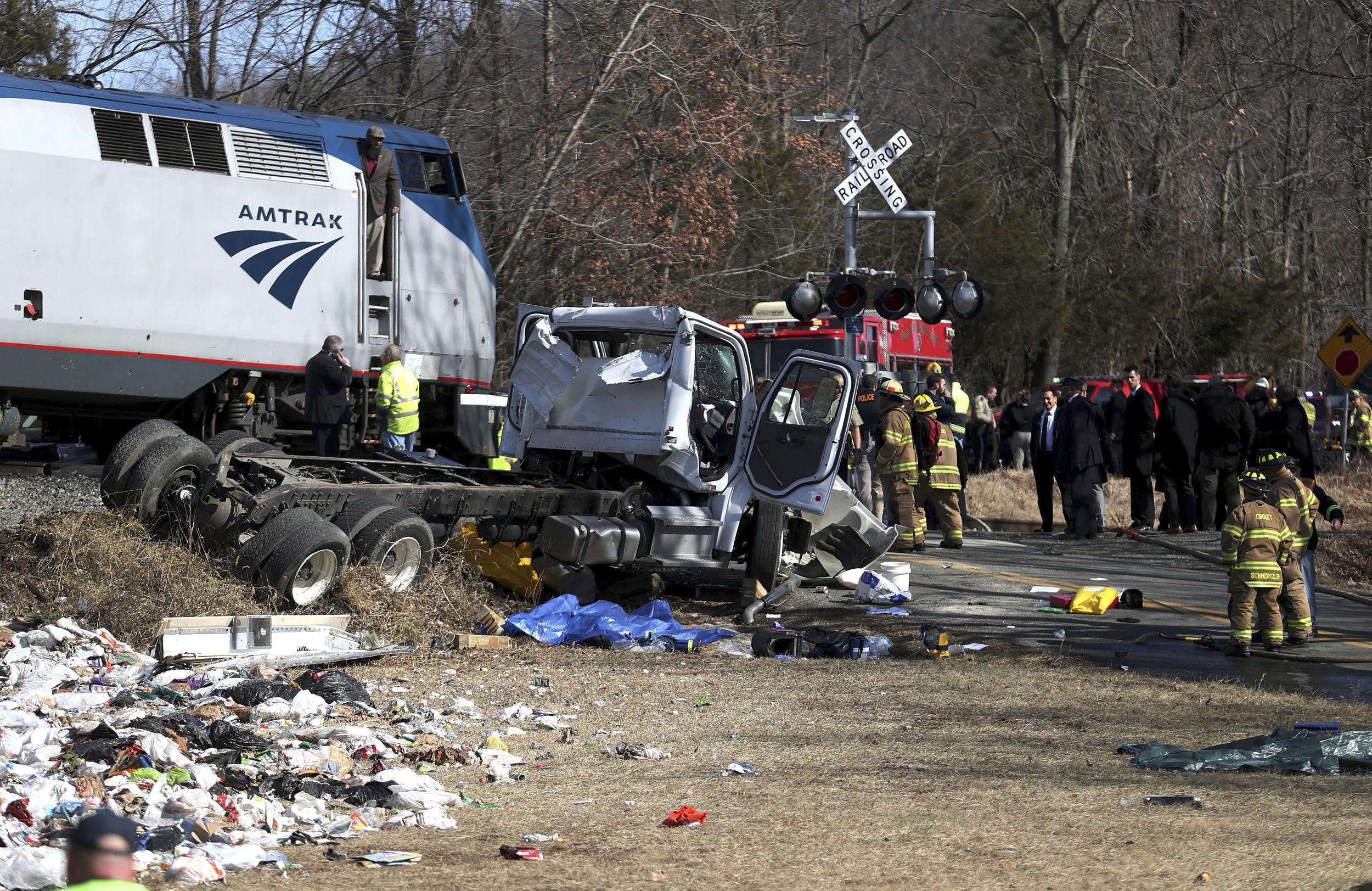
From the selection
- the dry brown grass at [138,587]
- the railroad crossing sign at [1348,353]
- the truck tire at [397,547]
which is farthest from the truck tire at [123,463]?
the railroad crossing sign at [1348,353]

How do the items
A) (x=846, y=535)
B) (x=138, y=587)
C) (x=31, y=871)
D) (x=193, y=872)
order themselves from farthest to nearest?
(x=846, y=535)
(x=138, y=587)
(x=193, y=872)
(x=31, y=871)

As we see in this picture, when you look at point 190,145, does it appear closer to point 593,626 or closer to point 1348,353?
point 593,626

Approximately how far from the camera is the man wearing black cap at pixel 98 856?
2680 mm

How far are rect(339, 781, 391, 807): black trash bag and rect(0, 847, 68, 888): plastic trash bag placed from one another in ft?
4.49

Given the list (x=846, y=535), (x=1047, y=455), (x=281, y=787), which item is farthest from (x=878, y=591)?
(x=281, y=787)

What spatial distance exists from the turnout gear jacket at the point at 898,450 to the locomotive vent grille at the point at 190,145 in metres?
7.28

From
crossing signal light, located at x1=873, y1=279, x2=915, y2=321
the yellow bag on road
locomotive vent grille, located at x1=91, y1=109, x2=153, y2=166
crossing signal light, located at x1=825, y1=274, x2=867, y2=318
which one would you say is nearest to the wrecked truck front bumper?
the yellow bag on road

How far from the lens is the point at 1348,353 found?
57.2 ft

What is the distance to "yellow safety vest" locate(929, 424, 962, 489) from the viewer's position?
15.7 metres

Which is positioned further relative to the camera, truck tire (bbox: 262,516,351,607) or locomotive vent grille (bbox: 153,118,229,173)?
locomotive vent grille (bbox: 153,118,229,173)

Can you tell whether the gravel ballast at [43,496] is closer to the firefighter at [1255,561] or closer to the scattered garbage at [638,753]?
the scattered garbage at [638,753]

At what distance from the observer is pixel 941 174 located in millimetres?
34156

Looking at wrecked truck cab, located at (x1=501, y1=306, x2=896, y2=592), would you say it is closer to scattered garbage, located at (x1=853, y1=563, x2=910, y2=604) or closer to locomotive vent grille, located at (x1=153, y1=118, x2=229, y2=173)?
scattered garbage, located at (x1=853, y1=563, x2=910, y2=604)

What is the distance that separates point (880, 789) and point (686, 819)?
1.05 m
